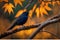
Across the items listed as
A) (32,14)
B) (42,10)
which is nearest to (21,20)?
(32,14)

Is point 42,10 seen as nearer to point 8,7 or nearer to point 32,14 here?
point 32,14

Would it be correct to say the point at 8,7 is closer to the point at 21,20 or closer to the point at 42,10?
the point at 21,20

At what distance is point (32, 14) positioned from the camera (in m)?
2.35

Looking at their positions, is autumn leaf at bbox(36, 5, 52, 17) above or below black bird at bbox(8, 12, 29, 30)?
above

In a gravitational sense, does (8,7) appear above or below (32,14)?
above

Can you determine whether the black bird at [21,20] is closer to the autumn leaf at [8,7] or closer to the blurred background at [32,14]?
the blurred background at [32,14]

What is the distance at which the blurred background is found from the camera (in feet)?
7.68

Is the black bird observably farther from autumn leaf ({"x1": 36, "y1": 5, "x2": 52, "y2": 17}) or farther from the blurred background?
autumn leaf ({"x1": 36, "y1": 5, "x2": 52, "y2": 17})

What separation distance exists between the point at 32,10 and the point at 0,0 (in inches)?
16.8

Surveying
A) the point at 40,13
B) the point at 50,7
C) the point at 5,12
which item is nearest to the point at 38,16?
the point at 40,13

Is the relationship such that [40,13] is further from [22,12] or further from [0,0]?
[0,0]

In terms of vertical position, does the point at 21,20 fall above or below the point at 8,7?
below

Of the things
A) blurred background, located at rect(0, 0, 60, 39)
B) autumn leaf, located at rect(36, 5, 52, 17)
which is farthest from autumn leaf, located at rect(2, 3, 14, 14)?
autumn leaf, located at rect(36, 5, 52, 17)

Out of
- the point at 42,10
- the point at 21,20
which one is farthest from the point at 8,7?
the point at 42,10
